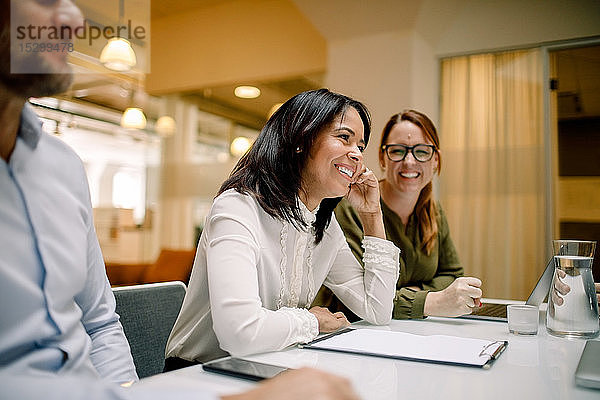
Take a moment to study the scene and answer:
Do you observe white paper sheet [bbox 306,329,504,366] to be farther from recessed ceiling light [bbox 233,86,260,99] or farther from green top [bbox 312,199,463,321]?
recessed ceiling light [bbox 233,86,260,99]

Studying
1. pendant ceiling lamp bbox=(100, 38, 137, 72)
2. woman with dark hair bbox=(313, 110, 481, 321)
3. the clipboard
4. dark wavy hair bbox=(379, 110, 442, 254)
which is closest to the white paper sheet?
the clipboard

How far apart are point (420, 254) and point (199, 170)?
13.5 feet

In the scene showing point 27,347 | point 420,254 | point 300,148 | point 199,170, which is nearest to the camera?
point 27,347

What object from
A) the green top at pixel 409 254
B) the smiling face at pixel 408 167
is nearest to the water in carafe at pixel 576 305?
the green top at pixel 409 254

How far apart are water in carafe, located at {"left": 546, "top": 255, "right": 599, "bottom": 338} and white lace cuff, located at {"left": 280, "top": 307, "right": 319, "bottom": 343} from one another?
59cm

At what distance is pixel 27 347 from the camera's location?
0.81 m

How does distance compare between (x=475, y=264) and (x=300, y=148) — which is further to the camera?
(x=475, y=264)

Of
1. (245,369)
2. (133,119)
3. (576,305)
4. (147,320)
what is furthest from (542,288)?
(133,119)

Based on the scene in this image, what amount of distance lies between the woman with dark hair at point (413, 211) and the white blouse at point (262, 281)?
0.90 feet

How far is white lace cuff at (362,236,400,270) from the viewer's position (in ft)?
5.13

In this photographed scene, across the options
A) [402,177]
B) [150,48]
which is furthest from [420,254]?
[150,48]

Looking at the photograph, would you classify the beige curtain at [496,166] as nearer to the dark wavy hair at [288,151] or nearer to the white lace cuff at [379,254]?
the white lace cuff at [379,254]

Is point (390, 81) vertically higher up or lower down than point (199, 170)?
higher up

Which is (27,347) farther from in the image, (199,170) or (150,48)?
(150,48)
